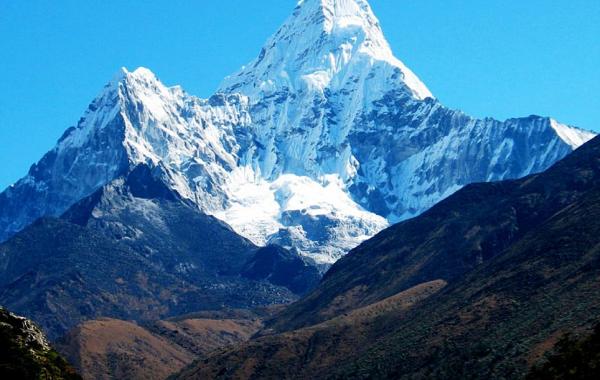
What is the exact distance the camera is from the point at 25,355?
158375 millimetres

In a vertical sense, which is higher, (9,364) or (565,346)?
(565,346)

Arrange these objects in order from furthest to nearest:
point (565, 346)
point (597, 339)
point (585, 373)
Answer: point (565, 346) < point (597, 339) < point (585, 373)

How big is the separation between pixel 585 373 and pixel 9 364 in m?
68.3

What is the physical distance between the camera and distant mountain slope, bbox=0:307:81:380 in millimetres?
152663

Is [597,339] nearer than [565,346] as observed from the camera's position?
Yes

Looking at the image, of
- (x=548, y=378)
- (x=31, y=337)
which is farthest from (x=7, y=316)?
(x=548, y=378)

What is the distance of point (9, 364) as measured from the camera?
501 ft

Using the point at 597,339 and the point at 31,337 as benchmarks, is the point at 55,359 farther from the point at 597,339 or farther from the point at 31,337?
the point at 597,339

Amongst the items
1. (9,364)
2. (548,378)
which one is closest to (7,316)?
(9,364)

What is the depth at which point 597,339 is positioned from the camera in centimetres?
15138

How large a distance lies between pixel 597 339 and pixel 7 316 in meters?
77.2

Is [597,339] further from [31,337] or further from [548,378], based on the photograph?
[31,337]

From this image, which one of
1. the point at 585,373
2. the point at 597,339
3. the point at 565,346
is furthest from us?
Answer: the point at 565,346

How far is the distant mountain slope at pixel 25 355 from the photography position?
152663 millimetres
